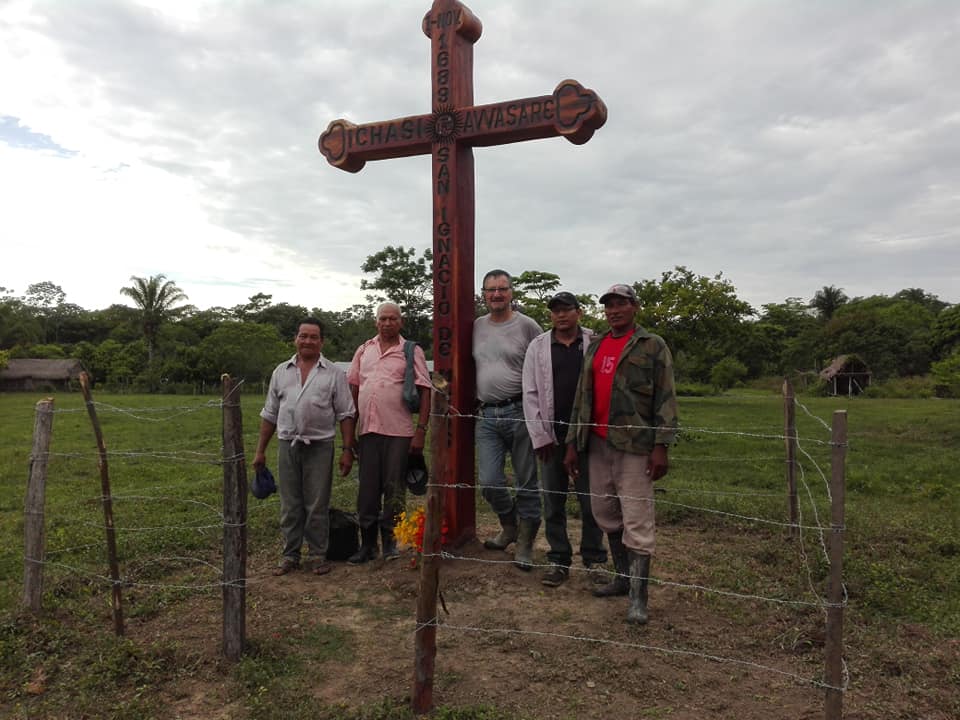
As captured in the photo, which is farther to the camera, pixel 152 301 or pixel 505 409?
pixel 152 301

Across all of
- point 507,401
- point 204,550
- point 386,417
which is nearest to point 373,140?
point 386,417

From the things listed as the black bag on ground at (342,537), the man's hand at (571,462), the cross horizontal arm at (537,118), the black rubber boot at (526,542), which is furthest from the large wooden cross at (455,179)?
the man's hand at (571,462)

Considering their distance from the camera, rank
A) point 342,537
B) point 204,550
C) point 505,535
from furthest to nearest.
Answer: point 204,550, point 505,535, point 342,537

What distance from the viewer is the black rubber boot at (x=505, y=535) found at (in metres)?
4.95

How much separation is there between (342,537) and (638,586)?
7.15 feet

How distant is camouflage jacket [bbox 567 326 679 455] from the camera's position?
148 inches

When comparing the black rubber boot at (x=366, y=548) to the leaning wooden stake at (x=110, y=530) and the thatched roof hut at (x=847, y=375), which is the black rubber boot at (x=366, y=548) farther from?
the thatched roof hut at (x=847, y=375)

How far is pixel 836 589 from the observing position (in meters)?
2.60

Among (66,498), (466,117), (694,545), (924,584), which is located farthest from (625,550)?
(66,498)

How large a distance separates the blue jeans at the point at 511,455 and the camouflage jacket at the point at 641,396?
2.69 feet

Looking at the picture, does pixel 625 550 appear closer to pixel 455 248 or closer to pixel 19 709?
pixel 455 248

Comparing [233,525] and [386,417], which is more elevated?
[386,417]

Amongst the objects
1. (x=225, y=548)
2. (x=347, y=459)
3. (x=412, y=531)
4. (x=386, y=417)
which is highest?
(x=386, y=417)

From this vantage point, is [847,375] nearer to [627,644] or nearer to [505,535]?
[505,535]
